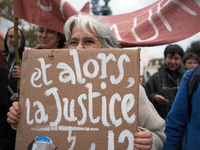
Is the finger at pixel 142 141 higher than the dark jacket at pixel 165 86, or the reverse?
the dark jacket at pixel 165 86

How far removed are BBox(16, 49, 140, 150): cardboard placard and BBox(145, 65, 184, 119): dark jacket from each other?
4.73 ft

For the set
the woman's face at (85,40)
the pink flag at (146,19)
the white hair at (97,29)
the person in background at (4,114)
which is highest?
the pink flag at (146,19)

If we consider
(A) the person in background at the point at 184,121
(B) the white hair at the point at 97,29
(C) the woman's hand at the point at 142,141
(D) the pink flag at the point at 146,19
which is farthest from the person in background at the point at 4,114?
(A) the person in background at the point at 184,121

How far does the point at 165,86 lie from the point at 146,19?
2.77ft

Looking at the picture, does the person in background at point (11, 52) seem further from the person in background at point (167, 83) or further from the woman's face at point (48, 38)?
the person in background at point (167, 83)

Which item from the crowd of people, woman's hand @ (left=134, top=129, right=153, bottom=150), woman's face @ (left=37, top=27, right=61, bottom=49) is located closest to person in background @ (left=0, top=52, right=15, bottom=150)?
the crowd of people

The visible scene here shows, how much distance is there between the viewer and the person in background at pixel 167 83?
2.44m

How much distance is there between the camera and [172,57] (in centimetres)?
270

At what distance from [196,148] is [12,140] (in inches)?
62.7

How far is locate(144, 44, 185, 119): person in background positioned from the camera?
8.02 ft

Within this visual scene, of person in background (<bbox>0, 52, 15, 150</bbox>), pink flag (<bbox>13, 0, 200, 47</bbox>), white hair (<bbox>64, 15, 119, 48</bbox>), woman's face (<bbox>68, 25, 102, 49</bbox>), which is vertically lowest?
person in background (<bbox>0, 52, 15, 150</bbox>)

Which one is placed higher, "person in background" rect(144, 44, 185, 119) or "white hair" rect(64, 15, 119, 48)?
"white hair" rect(64, 15, 119, 48)

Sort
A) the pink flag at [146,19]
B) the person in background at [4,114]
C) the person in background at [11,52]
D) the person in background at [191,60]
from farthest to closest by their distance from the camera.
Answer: the person in background at [191,60]
the person in background at [11,52]
the pink flag at [146,19]
the person in background at [4,114]

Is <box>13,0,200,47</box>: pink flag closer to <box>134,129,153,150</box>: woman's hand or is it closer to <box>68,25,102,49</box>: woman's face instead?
<box>68,25,102,49</box>: woman's face
